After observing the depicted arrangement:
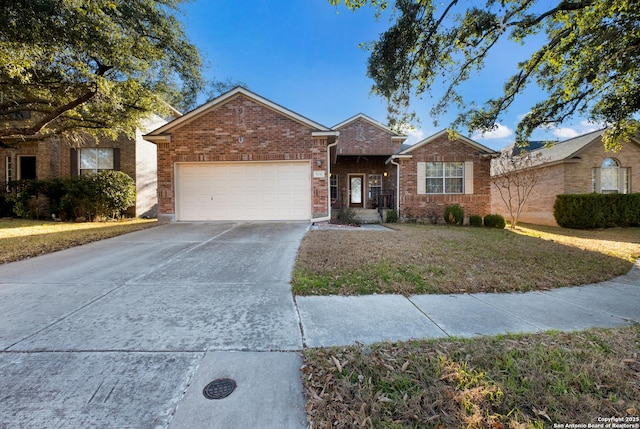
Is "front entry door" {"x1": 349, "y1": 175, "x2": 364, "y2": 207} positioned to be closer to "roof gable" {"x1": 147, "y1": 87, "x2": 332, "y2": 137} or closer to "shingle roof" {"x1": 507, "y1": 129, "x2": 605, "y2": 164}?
"roof gable" {"x1": 147, "y1": 87, "x2": 332, "y2": 137}

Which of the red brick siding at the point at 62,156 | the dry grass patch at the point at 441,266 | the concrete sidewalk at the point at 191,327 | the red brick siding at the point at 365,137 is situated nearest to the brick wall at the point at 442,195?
the red brick siding at the point at 365,137

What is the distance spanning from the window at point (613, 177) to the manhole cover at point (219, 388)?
20.4m

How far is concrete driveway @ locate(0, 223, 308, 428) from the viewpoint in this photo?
173 centimetres

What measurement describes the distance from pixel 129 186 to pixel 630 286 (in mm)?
17166

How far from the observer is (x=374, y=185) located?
60.2ft

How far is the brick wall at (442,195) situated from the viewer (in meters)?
14.2

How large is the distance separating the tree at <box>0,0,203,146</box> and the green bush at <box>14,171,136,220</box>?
2181 mm

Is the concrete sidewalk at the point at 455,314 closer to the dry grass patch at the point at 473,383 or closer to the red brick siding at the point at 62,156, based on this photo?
the dry grass patch at the point at 473,383

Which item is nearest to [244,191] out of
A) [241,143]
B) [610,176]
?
[241,143]

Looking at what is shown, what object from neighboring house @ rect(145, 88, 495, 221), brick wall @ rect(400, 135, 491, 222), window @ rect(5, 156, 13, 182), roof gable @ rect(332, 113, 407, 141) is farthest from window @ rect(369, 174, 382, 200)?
window @ rect(5, 156, 13, 182)

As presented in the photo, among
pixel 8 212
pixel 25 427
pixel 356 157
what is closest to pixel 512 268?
pixel 25 427

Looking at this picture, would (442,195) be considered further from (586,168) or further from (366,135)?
(586,168)

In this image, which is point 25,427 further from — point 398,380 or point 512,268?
point 512,268

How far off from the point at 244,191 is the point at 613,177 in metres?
19.4
